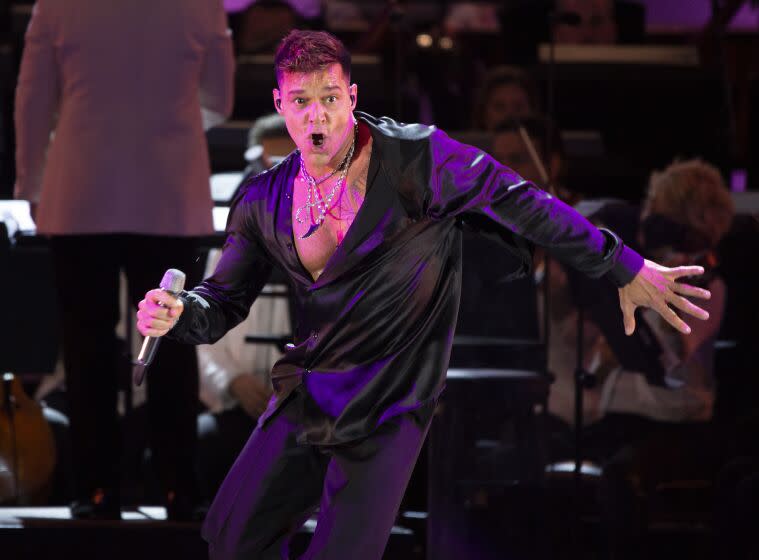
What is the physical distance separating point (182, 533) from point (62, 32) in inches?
58.6

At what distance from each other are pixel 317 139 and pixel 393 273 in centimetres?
32

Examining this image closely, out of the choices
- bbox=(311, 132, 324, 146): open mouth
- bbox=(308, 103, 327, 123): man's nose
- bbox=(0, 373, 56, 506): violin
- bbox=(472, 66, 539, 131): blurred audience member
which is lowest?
bbox=(0, 373, 56, 506): violin

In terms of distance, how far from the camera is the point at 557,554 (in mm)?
3658

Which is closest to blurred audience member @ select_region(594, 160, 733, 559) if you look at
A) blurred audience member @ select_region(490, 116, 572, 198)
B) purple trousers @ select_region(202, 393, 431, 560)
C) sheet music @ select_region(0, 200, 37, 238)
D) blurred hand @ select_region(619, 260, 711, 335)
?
blurred audience member @ select_region(490, 116, 572, 198)

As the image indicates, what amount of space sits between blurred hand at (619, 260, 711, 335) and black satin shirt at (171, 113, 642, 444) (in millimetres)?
26

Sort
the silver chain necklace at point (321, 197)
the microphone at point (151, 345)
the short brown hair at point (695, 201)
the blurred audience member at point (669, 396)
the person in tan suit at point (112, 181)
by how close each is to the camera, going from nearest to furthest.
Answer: the microphone at point (151, 345)
the silver chain necklace at point (321, 197)
the person in tan suit at point (112, 181)
the blurred audience member at point (669, 396)
the short brown hair at point (695, 201)

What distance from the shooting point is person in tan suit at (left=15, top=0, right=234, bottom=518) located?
3.54 m

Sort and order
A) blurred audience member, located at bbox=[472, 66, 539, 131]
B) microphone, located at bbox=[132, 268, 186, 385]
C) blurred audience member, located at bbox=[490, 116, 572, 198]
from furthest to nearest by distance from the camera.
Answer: blurred audience member, located at bbox=[472, 66, 539, 131]
blurred audience member, located at bbox=[490, 116, 572, 198]
microphone, located at bbox=[132, 268, 186, 385]

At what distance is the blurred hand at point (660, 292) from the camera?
255 centimetres

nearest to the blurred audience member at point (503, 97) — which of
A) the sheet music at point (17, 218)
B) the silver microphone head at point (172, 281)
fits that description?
the sheet music at point (17, 218)

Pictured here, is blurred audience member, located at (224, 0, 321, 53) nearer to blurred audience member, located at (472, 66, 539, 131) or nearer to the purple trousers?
blurred audience member, located at (472, 66, 539, 131)

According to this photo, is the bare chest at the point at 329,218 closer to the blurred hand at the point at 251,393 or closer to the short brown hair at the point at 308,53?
the short brown hair at the point at 308,53

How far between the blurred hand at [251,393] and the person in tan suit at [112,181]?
0.60 meters

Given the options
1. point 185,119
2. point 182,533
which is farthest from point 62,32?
point 182,533
